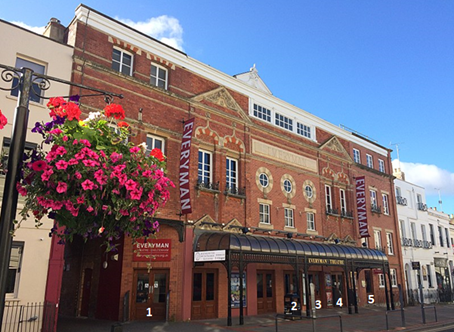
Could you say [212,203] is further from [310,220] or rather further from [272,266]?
[310,220]

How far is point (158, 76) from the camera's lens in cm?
1895

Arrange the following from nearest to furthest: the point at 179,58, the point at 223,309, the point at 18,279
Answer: the point at 18,279 → the point at 223,309 → the point at 179,58

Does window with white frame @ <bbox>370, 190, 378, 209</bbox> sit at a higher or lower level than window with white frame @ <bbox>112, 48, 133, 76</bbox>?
lower

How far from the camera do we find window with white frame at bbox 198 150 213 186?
19.2 metres

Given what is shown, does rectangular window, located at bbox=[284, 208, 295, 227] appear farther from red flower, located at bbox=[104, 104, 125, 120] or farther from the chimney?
red flower, located at bbox=[104, 104, 125, 120]

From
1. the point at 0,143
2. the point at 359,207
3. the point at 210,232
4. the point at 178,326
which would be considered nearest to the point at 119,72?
the point at 0,143

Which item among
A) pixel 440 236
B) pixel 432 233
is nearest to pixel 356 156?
pixel 432 233

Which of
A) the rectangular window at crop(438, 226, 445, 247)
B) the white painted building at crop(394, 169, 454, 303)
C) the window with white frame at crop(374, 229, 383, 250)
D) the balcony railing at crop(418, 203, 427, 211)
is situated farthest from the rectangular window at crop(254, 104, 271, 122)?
the rectangular window at crop(438, 226, 445, 247)

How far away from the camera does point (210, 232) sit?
1825 centimetres

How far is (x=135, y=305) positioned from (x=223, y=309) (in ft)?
14.0

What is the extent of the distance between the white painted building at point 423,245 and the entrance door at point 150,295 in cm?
2183

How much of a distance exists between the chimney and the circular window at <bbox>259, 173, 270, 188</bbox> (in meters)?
12.1

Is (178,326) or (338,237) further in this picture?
(338,237)

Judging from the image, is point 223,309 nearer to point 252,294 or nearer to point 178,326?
point 252,294
